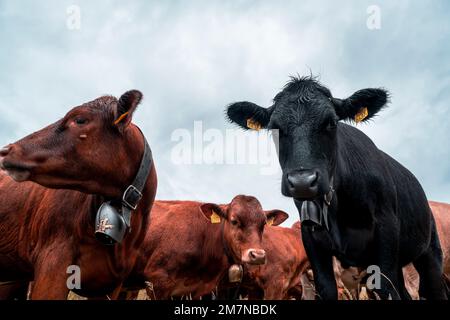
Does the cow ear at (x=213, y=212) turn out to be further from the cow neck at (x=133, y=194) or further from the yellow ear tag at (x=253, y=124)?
the cow neck at (x=133, y=194)

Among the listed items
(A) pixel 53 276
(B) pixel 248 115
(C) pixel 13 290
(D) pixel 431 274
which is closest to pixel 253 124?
(B) pixel 248 115

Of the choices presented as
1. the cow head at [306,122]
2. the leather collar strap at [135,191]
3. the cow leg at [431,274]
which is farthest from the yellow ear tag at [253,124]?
the cow leg at [431,274]

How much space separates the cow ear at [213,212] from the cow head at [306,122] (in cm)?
439

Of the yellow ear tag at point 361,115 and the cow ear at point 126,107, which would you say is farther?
the yellow ear tag at point 361,115

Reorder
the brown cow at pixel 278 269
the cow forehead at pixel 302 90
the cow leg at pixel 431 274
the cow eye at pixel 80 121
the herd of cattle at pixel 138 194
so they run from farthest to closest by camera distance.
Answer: the brown cow at pixel 278 269 → the cow leg at pixel 431 274 → the cow forehead at pixel 302 90 → the cow eye at pixel 80 121 → the herd of cattle at pixel 138 194

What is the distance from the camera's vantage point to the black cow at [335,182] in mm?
4465

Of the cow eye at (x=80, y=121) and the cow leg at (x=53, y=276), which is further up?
the cow eye at (x=80, y=121)

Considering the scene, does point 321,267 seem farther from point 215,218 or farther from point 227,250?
point 215,218

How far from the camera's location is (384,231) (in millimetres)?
4824

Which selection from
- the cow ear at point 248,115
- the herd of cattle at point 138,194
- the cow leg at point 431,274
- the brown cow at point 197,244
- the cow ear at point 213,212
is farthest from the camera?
the cow ear at point 213,212

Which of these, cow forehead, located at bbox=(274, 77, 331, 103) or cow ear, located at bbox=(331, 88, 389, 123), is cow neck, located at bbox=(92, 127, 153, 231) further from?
cow ear, located at bbox=(331, 88, 389, 123)
